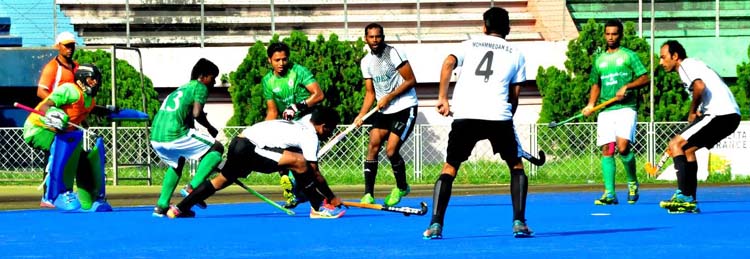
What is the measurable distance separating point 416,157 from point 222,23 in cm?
1284

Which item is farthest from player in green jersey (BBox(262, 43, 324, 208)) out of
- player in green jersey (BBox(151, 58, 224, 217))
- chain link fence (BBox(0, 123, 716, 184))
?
chain link fence (BBox(0, 123, 716, 184))

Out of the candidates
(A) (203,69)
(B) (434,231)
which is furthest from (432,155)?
(B) (434,231)

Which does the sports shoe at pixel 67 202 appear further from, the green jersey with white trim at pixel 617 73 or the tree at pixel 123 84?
the tree at pixel 123 84

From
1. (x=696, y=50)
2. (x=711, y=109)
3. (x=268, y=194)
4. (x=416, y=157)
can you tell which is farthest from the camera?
(x=696, y=50)

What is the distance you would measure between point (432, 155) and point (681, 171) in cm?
1129

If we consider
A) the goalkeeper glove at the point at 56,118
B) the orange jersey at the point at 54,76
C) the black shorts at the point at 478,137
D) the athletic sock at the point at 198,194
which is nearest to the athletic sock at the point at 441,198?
the black shorts at the point at 478,137

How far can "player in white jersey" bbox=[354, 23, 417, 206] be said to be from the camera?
13.7 meters

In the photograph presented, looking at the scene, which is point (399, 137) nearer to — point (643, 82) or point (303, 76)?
point (303, 76)

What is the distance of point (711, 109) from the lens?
12.8 m

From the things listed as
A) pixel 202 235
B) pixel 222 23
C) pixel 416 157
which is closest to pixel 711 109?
pixel 202 235

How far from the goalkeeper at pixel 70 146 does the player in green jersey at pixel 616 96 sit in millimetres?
4647

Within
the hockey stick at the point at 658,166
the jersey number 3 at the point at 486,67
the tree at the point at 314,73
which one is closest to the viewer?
the jersey number 3 at the point at 486,67

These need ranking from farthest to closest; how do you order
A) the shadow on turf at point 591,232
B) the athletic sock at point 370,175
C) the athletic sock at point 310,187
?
the athletic sock at point 370,175, the athletic sock at point 310,187, the shadow on turf at point 591,232

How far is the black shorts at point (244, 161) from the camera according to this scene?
1216 centimetres
